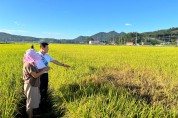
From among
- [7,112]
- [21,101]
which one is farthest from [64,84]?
[7,112]

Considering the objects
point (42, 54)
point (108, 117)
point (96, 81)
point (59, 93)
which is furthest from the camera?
point (96, 81)

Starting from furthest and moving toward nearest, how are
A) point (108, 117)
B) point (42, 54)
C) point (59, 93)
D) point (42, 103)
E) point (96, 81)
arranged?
point (96, 81) → point (42, 103) → point (59, 93) → point (42, 54) → point (108, 117)

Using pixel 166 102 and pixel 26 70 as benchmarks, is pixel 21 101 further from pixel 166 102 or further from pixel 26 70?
pixel 166 102

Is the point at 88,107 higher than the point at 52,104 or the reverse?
higher

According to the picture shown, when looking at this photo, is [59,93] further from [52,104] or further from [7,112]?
[7,112]

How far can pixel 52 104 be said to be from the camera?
4.62 m

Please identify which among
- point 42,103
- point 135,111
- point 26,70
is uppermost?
point 26,70

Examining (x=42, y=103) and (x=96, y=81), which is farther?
(x=96, y=81)

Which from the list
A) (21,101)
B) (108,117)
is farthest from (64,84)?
(108,117)

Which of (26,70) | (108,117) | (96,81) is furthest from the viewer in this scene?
(96,81)

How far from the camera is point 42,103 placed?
4.85m

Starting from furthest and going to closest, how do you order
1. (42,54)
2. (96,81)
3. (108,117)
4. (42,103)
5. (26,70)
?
(96,81)
(42,103)
(42,54)
(26,70)
(108,117)

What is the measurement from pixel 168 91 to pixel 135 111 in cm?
158

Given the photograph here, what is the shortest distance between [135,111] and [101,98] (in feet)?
2.27
